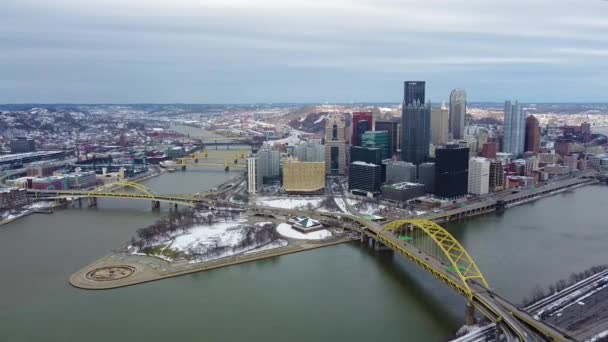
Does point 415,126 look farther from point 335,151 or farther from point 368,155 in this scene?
point 335,151

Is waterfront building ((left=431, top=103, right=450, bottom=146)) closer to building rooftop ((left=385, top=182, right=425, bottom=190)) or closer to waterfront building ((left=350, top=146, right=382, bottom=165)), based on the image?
waterfront building ((left=350, top=146, right=382, bottom=165))

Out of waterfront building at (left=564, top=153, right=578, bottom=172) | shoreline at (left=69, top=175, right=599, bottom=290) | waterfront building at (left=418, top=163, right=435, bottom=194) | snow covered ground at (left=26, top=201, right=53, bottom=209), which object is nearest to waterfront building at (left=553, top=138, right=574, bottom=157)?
waterfront building at (left=564, top=153, right=578, bottom=172)

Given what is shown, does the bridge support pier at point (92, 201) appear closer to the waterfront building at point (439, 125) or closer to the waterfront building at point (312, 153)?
the waterfront building at point (312, 153)

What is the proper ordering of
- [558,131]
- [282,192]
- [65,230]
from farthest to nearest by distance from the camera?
[558,131] < [282,192] < [65,230]

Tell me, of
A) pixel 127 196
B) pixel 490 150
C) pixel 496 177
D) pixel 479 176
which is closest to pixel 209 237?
pixel 127 196

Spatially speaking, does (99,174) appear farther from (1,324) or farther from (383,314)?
(383,314)

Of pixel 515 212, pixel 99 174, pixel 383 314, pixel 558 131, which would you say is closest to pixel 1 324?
pixel 383 314
